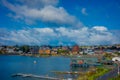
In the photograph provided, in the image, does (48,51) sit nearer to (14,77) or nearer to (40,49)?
(40,49)

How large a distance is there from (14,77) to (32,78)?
364 centimetres

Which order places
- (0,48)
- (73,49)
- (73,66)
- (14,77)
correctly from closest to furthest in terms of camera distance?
(14,77) < (73,66) < (73,49) < (0,48)

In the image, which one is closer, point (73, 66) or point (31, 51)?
point (73, 66)

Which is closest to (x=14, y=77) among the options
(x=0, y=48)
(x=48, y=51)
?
(x=48, y=51)

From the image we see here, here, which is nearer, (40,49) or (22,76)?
(22,76)

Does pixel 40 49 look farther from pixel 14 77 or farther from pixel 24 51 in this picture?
pixel 14 77

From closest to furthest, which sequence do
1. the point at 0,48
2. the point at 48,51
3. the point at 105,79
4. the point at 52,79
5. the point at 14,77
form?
the point at 105,79 < the point at 52,79 < the point at 14,77 < the point at 48,51 < the point at 0,48

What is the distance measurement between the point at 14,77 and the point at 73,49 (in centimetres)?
10014

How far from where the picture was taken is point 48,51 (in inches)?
5084

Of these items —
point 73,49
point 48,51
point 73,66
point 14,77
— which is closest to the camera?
point 14,77

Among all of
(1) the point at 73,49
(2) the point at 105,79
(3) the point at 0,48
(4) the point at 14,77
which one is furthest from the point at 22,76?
(3) the point at 0,48

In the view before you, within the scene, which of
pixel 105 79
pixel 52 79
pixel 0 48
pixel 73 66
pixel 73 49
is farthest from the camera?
pixel 0 48

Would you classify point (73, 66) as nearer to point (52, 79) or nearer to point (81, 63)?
point (81, 63)

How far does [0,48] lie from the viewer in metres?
147
